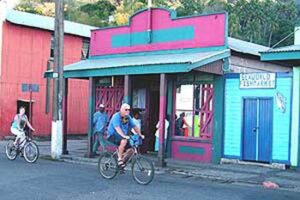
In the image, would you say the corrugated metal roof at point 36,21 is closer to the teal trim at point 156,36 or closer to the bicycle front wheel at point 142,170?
the teal trim at point 156,36

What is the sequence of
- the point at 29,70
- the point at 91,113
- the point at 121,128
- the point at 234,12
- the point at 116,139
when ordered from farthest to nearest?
the point at 234,12, the point at 29,70, the point at 91,113, the point at 116,139, the point at 121,128

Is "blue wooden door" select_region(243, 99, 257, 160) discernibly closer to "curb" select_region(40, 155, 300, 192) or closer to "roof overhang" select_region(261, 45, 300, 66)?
"roof overhang" select_region(261, 45, 300, 66)

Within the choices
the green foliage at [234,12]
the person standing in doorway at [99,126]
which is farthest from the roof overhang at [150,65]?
the green foliage at [234,12]

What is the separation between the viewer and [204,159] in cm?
1603

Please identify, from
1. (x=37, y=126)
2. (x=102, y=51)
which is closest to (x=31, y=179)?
(x=102, y=51)

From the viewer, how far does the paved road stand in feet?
32.2

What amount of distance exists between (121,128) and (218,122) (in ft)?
16.4

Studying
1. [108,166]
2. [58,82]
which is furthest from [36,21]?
[108,166]

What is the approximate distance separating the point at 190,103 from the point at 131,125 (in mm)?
5085

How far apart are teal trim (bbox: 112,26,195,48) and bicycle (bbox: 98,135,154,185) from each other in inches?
218

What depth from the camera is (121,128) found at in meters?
11.6

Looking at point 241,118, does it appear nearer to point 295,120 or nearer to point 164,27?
point 295,120

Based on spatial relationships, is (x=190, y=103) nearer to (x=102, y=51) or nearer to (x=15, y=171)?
(x=102, y=51)

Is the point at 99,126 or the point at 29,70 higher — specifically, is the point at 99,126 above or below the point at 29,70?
below
